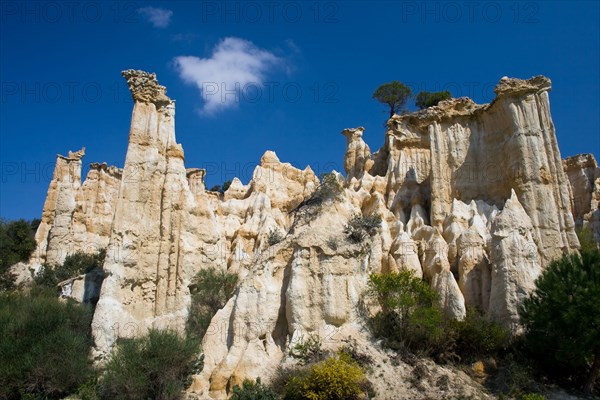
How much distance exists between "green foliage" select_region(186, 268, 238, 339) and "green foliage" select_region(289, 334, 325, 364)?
246 inches

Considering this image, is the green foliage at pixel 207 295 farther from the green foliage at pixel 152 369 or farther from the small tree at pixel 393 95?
the small tree at pixel 393 95

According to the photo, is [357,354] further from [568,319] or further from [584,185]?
[584,185]

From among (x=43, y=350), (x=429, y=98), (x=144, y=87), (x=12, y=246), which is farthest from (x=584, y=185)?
(x=12, y=246)

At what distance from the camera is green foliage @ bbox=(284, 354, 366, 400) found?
1894cm

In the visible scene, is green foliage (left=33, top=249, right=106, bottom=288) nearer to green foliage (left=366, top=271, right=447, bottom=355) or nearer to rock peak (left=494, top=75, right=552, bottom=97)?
green foliage (left=366, top=271, right=447, bottom=355)

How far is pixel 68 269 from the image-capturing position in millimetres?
34219

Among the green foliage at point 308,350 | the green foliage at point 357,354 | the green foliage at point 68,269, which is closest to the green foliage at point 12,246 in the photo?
the green foliage at point 68,269

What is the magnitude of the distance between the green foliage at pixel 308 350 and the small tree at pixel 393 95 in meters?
28.3

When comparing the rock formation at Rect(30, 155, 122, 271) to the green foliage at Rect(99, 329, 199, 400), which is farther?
the rock formation at Rect(30, 155, 122, 271)

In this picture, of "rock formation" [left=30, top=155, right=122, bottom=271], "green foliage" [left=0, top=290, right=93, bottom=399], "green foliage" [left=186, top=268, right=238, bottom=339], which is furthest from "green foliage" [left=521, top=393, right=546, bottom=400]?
"rock formation" [left=30, top=155, right=122, bottom=271]

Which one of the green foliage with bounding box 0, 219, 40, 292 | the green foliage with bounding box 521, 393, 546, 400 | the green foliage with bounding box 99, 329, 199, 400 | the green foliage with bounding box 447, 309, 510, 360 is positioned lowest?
the green foliage with bounding box 521, 393, 546, 400

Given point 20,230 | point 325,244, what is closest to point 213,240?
point 325,244

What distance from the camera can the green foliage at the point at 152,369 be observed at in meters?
20.9

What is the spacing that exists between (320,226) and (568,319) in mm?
10378
